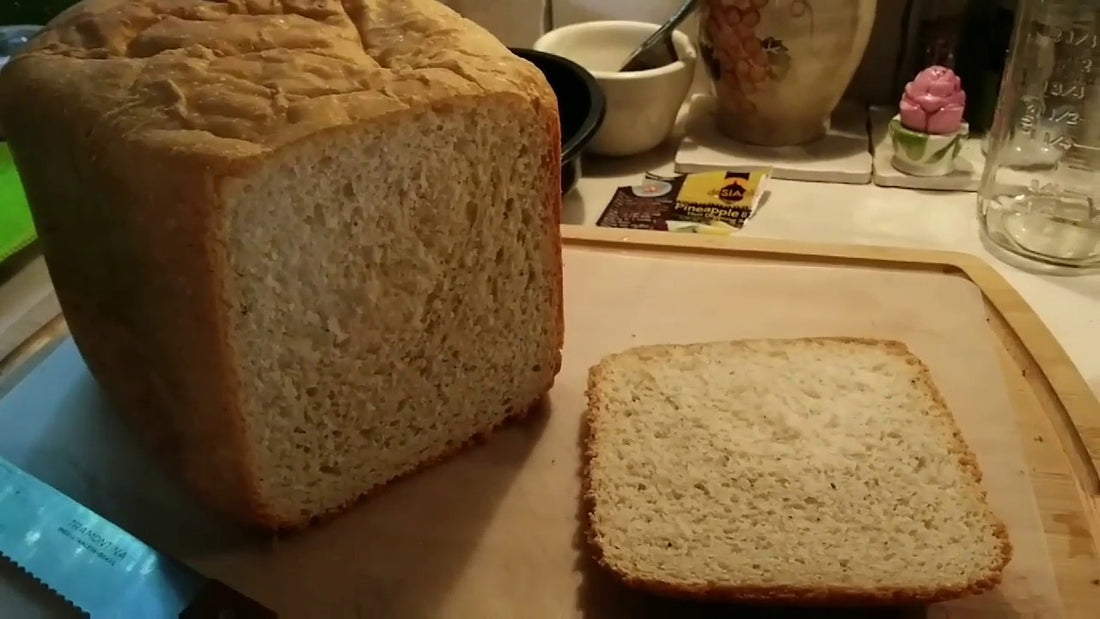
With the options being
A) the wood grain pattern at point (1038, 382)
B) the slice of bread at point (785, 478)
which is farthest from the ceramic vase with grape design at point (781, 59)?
the slice of bread at point (785, 478)

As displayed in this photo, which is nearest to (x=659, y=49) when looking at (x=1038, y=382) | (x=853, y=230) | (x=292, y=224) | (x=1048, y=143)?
(x=853, y=230)

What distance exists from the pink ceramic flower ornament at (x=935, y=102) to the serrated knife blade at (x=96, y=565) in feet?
4.54

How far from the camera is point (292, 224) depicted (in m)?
0.97

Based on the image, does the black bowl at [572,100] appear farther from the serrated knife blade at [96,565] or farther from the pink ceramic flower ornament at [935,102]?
the serrated knife blade at [96,565]

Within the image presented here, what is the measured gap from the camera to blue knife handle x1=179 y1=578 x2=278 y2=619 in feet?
3.13

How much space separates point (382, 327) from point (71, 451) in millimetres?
459

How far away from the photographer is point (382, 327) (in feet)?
3.62

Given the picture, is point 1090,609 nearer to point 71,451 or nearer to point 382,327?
point 382,327

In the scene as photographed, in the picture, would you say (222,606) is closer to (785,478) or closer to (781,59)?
(785,478)

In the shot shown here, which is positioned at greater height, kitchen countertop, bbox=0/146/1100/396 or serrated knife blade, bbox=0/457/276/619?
serrated knife blade, bbox=0/457/276/619

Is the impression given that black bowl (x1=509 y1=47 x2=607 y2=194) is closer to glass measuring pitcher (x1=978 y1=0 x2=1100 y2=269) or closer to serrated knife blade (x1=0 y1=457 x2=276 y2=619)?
glass measuring pitcher (x1=978 y1=0 x2=1100 y2=269)

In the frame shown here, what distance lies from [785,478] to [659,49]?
39.6 inches

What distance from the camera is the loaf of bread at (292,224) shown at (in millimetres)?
940

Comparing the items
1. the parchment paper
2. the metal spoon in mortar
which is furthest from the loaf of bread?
the metal spoon in mortar
